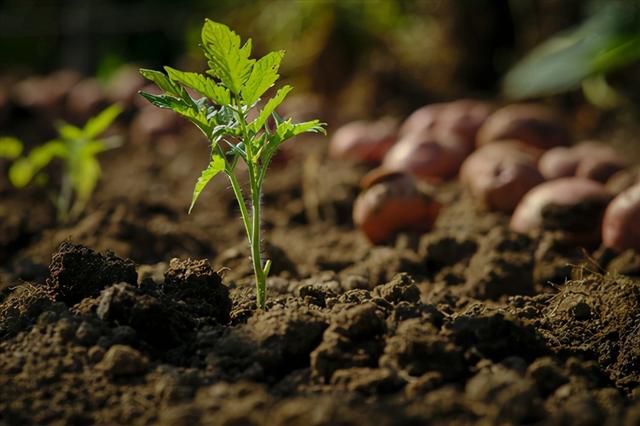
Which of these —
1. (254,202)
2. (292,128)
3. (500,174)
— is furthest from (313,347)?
(500,174)

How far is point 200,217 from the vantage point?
13.4 ft

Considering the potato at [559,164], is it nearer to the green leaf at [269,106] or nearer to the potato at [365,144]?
the potato at [365,144]

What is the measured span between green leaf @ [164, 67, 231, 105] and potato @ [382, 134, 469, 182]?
7.29 feet

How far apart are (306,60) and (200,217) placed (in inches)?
120

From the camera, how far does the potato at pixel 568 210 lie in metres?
3.23

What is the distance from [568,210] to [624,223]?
0.83 feet

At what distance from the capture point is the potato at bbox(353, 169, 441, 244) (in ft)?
11.1

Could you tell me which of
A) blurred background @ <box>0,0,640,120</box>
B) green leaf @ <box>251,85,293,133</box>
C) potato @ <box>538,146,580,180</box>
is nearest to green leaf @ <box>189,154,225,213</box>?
green leaf @ <box>251,85,293,133</box>

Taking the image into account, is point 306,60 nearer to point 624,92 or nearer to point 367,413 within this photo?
point 624,92

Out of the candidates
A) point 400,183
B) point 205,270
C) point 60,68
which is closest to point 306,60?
point 400,183

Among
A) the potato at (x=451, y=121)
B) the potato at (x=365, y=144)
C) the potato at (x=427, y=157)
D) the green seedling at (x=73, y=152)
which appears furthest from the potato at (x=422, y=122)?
the green seedling at (x=73, y=152)

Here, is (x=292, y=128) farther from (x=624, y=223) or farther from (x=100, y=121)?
(x=100, y=121)

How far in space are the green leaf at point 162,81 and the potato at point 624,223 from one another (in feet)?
5.89

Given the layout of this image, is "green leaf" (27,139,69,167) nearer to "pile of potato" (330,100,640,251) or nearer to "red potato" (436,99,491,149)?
"pile of potato" (330,100,640,251)
